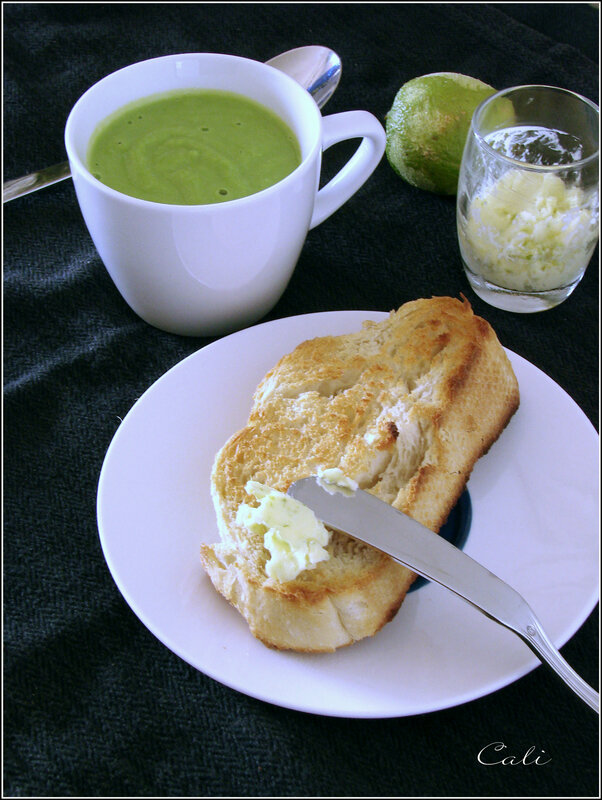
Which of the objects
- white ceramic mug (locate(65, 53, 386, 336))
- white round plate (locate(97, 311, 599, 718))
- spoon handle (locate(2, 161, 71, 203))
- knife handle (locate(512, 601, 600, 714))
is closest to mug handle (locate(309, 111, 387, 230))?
white ceramic mug (locate(65, 53, 386, 336))

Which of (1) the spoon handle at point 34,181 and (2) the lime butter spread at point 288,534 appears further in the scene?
(1) the spoon handle at point 34,181

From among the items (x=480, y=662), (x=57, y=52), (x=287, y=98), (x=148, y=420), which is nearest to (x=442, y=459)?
(x=480, y=662)

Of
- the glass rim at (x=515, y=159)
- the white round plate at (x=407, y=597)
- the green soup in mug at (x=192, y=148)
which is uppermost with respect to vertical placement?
the glass rim at (x=515, y=159)

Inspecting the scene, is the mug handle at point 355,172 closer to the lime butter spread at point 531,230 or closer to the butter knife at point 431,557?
the lime butter spread at point 531,230

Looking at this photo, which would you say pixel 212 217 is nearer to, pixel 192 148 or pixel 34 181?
pixel 192 148

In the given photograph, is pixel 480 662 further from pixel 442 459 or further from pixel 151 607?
pixel 151 607

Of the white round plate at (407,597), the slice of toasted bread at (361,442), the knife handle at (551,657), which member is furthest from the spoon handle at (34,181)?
the knife handle at (551,657)

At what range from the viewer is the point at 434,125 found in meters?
1.64

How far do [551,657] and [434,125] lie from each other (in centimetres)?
107

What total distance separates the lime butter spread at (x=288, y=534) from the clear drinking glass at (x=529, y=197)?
2.21 feet

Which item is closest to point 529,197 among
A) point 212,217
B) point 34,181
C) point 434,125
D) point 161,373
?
point 434,125

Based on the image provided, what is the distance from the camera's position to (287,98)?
145 cm

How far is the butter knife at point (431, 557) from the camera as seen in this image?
0.97 meters

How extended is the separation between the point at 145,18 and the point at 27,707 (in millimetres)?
→ 1740
